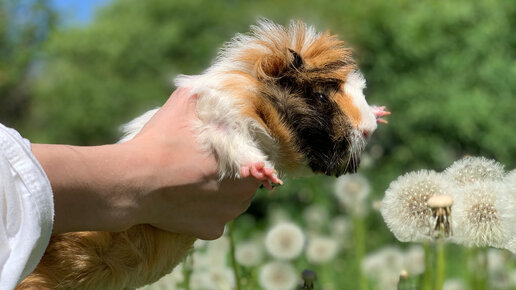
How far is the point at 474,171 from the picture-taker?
5.47 ft

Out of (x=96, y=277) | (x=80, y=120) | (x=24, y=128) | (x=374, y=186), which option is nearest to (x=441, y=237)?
(x=96, y=277)

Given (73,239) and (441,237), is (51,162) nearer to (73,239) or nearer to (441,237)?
(73,239)

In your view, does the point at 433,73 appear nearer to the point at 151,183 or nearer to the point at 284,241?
the point at 284,241

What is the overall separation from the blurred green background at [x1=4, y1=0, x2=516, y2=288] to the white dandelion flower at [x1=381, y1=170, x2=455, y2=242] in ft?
5.56

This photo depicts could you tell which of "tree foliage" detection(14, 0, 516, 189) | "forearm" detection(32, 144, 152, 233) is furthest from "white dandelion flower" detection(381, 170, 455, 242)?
"tree foliage" detection(14, 0, 516, 189)

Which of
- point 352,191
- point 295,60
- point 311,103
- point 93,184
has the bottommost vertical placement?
point 93,184

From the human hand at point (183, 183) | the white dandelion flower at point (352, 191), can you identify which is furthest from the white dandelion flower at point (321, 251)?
the human hand at point (183, 183)

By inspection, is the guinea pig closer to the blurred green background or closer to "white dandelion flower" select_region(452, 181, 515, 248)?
"white dandelion flower" select_region(452, 181, 515, 248)

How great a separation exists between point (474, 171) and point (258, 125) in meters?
0.59

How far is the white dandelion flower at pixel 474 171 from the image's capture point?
165cm

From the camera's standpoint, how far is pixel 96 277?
5.72 feet

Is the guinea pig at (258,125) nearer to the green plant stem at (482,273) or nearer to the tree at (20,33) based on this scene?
the green plant stem at (482,273)

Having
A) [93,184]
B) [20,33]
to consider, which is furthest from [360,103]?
[20,33]

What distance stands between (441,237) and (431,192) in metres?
0.25
